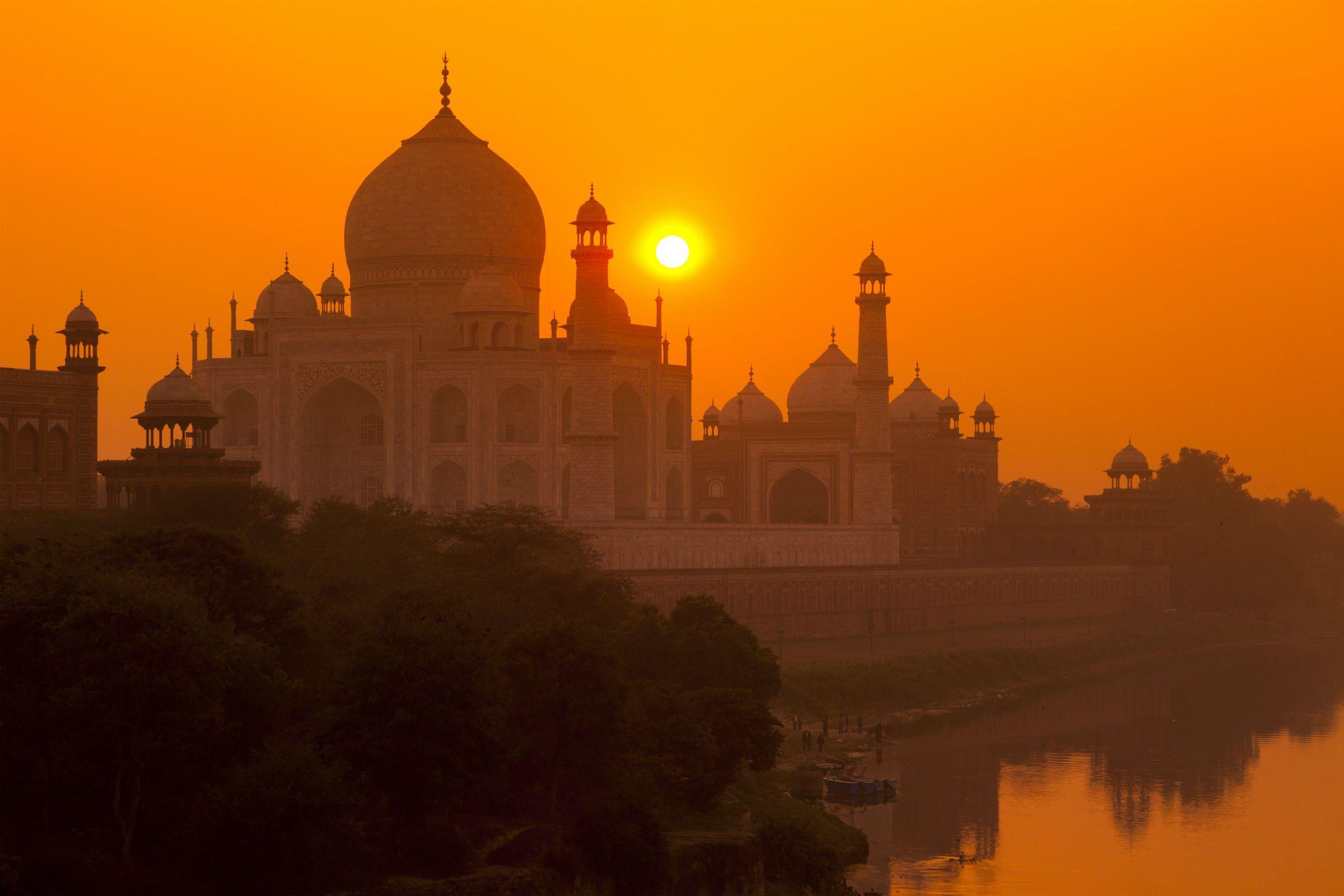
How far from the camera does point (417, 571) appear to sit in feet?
98.4

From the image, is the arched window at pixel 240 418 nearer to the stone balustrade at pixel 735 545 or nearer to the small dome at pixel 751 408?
the stone balustrade at pixel 735 545

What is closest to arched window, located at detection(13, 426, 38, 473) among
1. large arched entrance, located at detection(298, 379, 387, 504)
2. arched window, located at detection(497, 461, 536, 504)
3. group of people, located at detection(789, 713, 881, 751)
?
large arched entrance, located at detection(298, 379, 387, 504)

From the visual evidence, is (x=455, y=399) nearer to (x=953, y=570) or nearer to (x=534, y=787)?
(x=953, y=570)

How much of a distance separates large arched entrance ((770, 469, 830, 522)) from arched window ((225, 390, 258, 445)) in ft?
57.0

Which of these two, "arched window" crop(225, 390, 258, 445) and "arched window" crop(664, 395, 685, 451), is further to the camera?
"arched window" crop(664, 395, 685, 451)

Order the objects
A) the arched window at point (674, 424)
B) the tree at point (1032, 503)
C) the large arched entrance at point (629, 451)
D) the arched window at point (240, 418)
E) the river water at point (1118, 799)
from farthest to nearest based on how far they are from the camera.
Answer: the tree at point (1032, 503)
the arched window at point (674, 424)
the large arched entrance at point (629, 451)
the arched window at point (240, 418)
the river water at point (1118, 799)

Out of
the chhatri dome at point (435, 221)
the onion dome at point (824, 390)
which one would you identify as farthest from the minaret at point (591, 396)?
the onion dome at point (824, 390)

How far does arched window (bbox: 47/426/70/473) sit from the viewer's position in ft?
127

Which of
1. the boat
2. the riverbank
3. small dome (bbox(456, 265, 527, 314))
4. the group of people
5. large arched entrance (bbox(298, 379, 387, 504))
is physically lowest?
the boat

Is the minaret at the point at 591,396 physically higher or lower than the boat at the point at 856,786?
higher

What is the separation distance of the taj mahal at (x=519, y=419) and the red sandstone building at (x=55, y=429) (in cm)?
9

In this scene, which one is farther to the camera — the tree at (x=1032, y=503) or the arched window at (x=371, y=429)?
the tree at (x=1032, y=503)

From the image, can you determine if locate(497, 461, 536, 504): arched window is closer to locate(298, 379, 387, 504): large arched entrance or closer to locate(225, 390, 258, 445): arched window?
locate(298, 379, 387, 504): large arched entrance

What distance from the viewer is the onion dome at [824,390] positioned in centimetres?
6344
